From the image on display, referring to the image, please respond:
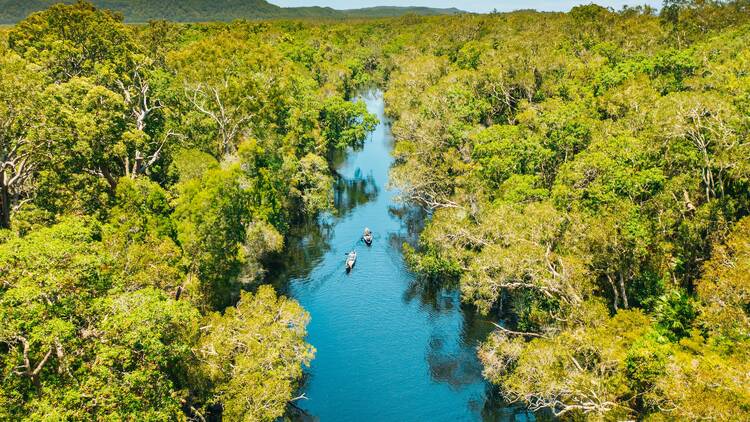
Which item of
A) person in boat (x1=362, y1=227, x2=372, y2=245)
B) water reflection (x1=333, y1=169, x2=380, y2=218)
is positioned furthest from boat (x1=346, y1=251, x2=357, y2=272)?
water reflection (x1=333, y1=169, x2=380, y2=218)

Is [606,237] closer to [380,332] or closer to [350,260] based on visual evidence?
[380,332]

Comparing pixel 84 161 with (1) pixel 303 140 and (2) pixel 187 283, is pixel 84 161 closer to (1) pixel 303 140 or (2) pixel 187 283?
(2) pixel 187 283

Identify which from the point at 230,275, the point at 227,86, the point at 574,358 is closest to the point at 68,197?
the point at 230,275

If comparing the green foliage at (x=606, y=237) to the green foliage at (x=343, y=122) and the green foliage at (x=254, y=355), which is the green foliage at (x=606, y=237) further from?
the green foliage at (x=343, y=122)

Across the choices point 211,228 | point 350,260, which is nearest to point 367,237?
point 350,260

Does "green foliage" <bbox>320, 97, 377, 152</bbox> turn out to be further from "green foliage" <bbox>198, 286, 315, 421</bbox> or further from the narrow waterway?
"green foliage" <bbox>198, 286, 315, 421</bbox>

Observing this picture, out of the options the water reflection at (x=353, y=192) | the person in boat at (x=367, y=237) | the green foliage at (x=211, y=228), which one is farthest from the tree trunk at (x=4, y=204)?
the water reflection at (x=353, y=192)
